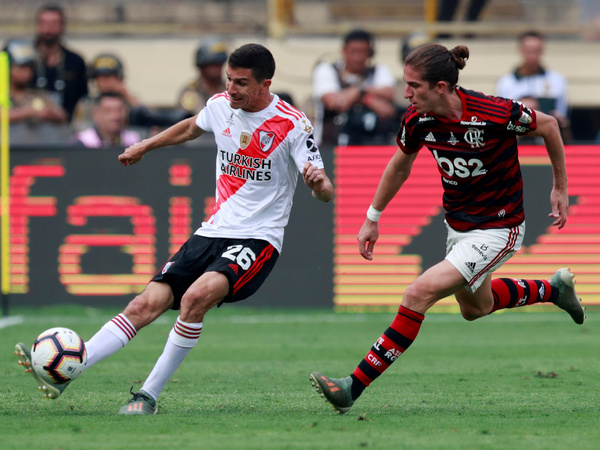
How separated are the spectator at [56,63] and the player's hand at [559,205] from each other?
8.63 metres

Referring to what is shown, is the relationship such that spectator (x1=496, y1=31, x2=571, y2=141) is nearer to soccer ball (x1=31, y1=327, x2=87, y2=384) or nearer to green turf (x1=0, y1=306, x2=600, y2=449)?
green turf (x1=0, y1=306, x2=600, y2=449)

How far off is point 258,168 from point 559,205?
1.93m

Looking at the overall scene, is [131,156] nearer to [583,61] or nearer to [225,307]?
[225,307]

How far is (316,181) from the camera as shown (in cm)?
602

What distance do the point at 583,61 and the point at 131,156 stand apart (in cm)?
1178

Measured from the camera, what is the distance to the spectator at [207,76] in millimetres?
12836

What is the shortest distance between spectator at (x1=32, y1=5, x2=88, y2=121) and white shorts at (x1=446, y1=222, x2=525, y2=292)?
8453mm

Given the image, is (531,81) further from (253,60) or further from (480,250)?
(253,60)

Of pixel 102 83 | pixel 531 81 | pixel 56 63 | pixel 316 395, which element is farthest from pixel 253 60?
pixel 531 81

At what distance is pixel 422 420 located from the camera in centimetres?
579

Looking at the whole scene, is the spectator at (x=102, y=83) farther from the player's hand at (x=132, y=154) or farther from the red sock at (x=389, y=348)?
the red sock at (x=389, y=348)

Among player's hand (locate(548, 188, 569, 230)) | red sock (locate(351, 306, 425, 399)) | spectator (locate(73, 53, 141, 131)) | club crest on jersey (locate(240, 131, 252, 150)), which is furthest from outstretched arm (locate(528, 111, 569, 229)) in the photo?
spectator (locate(73, 53, 141, 131))

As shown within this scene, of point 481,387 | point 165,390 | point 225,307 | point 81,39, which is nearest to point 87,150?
point 225,307

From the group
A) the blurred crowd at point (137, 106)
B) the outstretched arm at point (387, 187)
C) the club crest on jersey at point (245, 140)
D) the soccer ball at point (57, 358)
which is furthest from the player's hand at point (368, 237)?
the blurred crowd at point (137, 106)
